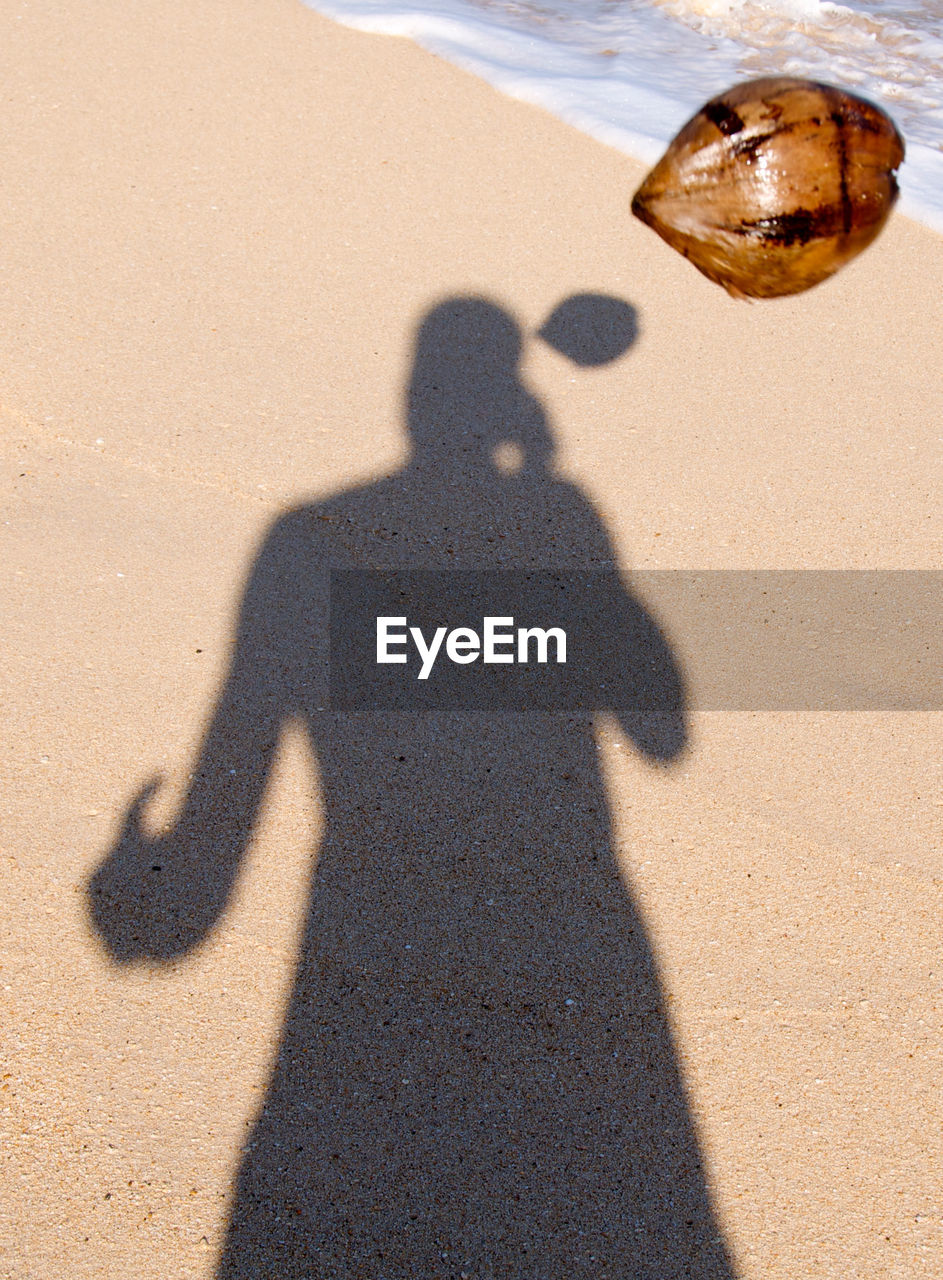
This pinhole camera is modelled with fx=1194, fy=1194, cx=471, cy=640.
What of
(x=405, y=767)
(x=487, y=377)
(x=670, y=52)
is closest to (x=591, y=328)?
(x=487, y=377)

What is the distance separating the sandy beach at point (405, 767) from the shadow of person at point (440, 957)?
12 millimetres

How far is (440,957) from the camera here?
123 inches

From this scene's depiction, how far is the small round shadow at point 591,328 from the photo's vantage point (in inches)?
202

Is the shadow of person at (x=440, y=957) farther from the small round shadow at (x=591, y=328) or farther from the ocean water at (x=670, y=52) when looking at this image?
the ocean water at (x=670, y=52)

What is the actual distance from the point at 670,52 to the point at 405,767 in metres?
6.28

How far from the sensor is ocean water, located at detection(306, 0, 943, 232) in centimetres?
663

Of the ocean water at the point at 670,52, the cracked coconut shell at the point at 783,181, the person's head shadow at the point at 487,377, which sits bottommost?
the person's head shadow at the point at 487,377

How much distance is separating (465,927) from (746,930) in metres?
0.76

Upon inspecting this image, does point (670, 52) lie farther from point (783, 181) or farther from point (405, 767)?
point (783, 181)

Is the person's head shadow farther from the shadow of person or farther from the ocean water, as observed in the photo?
the ocean water

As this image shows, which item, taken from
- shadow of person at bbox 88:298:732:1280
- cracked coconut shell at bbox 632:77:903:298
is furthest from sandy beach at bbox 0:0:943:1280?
cracked coconut shell at bbox 632:77:903:298

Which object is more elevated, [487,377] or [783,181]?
[783,181]

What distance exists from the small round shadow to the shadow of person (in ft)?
3.53

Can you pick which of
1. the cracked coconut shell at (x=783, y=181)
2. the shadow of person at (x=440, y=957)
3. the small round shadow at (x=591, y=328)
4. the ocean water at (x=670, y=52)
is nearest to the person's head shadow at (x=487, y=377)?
the small round shadow at (x=591, y=328)
